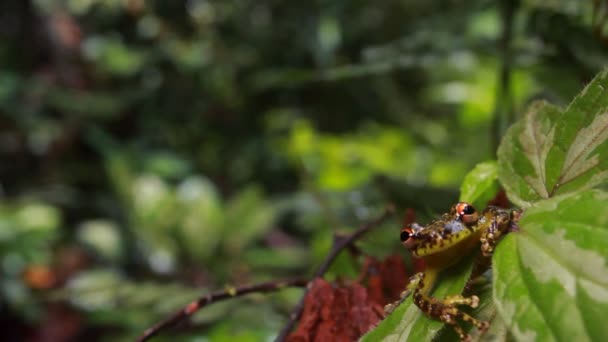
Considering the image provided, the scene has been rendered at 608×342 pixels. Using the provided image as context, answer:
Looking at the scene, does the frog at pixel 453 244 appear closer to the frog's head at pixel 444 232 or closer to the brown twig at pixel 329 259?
the frog's head at pixel 444 232

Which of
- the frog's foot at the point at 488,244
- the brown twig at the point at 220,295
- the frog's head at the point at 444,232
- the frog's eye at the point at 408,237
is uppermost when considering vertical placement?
the brown twig at the point at 220,295

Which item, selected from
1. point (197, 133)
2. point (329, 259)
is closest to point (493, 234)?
point (329, 259)

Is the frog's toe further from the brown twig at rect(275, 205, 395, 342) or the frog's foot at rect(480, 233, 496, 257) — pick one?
the brown twig at rect(275, 205, 395, 342)

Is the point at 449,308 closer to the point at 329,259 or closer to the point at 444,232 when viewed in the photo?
the point at 444,232

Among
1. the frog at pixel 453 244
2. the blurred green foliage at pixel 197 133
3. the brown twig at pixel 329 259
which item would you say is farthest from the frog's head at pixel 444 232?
the blurred green foliage at pixel 197 133

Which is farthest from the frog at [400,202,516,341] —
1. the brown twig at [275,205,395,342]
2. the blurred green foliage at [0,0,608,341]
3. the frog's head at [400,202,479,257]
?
the blurred green foliage at [0,0,608,341]
